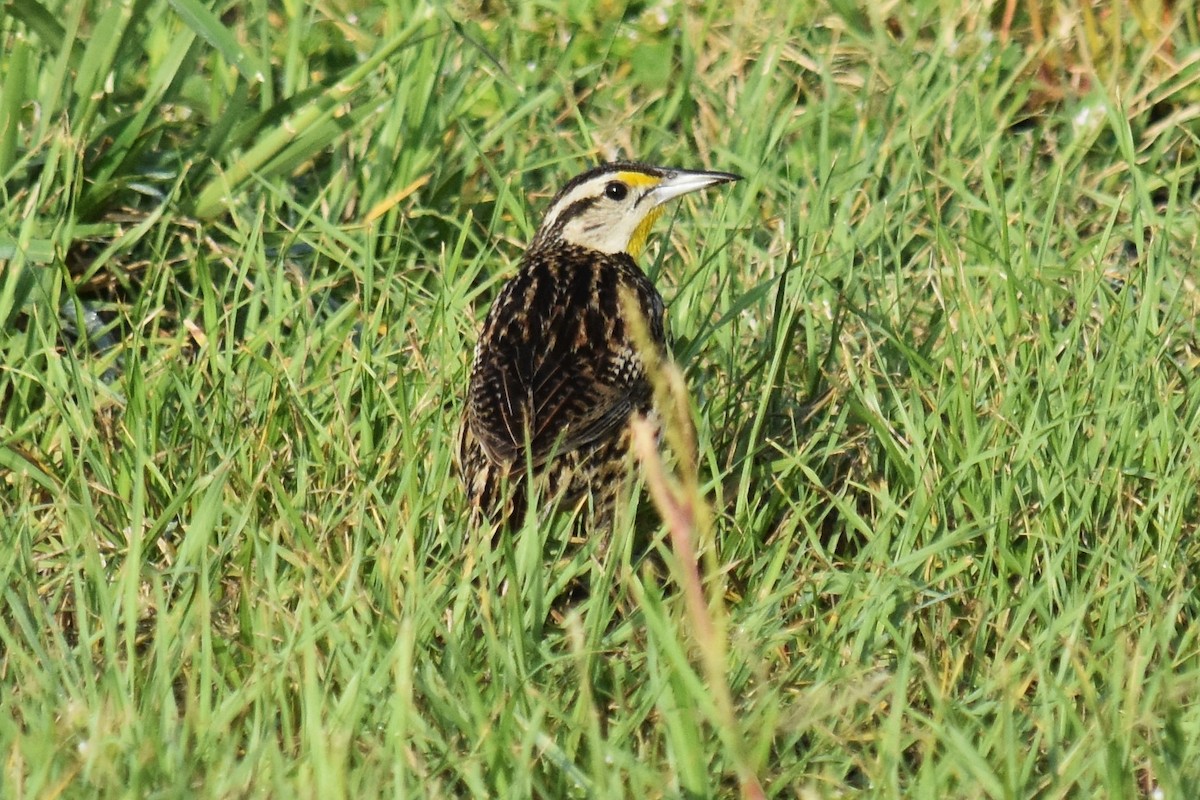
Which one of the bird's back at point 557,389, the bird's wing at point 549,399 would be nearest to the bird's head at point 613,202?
the bird's back at point 557,389

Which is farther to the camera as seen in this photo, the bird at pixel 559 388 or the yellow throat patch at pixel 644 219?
the yellow throat patch at pixel 644 219

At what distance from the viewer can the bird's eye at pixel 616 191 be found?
5.39 meters

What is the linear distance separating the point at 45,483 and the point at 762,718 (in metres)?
1.86

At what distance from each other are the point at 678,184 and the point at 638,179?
0.36 ft

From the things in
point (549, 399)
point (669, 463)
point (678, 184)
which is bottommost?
point (669, 463)

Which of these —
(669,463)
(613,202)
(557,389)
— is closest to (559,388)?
(557,389)

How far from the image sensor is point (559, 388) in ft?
15.0

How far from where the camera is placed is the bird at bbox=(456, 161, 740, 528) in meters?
4.46

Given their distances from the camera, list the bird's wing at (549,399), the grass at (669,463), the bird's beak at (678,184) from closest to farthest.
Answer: the grass at (669,463), the bird's wing at (549,399), the bird's beak at (678,184)

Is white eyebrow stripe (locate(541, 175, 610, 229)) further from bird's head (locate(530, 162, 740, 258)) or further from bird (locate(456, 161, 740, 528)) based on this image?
bird (locate(456, 161, 740, 528))

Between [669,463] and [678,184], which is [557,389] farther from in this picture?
[678,184]

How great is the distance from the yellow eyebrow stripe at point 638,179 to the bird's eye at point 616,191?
2 cm

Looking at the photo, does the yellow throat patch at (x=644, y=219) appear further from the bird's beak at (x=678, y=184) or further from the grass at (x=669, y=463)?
the grass at (x=669, y=463)

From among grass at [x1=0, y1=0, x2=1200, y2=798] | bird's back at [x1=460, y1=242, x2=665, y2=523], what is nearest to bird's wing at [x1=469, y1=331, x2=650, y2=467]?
bird's back at [x1=460, y1=242, x2=665, y2=523]
